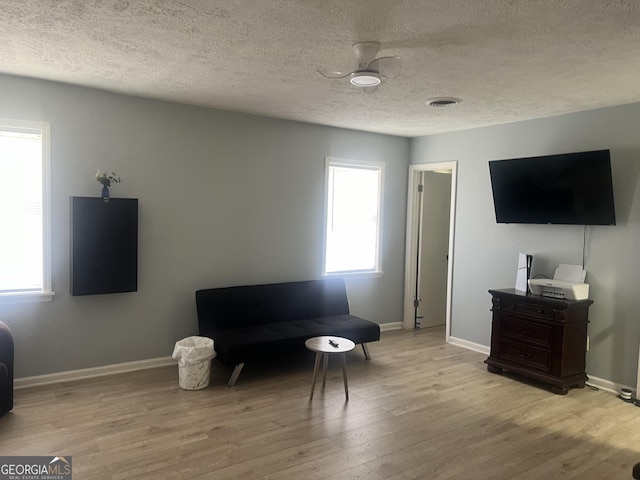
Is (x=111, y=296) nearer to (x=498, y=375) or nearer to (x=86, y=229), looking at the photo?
(x=86, y=229)

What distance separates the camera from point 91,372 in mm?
3971

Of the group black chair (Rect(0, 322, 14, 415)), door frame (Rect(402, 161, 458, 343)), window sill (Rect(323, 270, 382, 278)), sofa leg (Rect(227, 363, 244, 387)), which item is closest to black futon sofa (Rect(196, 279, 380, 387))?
sofa leg (Rect(227, 363, 244, 387))

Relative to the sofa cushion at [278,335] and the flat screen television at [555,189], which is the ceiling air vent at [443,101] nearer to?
the flat screen television at [555,189]

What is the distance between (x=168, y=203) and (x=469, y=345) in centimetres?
362

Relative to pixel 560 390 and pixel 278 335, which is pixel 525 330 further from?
pixel 278 335

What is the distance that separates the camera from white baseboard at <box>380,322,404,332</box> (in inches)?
231

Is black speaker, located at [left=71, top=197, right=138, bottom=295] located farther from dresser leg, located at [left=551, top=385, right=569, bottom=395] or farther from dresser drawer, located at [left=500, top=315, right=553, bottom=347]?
dresser leg, located at [left=551, top=385, right=569, bottom=395]

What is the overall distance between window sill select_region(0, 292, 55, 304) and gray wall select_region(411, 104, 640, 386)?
417 cm

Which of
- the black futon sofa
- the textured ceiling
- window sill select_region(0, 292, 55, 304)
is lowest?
the black futon sofa

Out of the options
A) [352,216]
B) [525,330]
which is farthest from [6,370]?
[525,330]

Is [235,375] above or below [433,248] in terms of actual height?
below

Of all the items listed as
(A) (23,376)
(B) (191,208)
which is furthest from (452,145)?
(A) (23,376)

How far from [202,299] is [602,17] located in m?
3.61

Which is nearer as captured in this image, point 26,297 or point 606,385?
point 26,297
